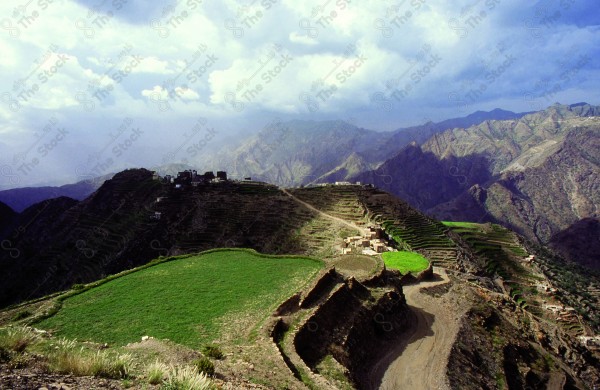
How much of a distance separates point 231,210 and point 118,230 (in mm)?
28080

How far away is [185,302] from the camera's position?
62.5 ft

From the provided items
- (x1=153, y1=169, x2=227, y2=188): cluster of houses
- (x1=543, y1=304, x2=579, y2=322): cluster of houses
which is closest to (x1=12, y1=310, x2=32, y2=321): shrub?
(x1=543, y1=304, x2=579, y2=322): cluster of houses

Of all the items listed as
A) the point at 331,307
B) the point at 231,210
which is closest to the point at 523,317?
the point at 331,307

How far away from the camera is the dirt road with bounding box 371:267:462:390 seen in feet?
66.6

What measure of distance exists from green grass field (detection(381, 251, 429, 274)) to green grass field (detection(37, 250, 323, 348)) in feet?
57.7

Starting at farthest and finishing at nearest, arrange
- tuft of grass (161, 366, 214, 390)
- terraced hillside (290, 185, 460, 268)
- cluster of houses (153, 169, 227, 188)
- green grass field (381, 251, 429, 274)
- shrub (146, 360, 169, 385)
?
1. cluster of houses (153, 169, 227, 188)
2. terraced hillside (290, 185, 460, 268)
3. green grass field (381, 251, 429, 274)
4. shrub (146, 360, 169, 385)
5. tuft of grass (161, 366, 214, 390)

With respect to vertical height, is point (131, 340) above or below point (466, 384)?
above

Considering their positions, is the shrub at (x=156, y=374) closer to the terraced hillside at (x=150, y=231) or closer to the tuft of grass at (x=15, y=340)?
the tuft of grass at (x=15, y=340)

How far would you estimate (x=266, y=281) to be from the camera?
22891mm

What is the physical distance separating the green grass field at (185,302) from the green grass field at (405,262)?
17.6 m

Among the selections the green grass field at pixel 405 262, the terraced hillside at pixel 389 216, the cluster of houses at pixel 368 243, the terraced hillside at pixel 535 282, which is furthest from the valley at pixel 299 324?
the terraced hillside at pixel 389 216

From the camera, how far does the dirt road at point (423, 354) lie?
20312 mm

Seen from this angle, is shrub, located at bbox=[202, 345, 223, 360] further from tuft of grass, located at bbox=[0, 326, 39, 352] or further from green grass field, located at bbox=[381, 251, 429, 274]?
green grass field, located at bbox=[381, 251, 429, 274]

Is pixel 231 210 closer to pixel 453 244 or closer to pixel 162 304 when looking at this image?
pixel 453 244
